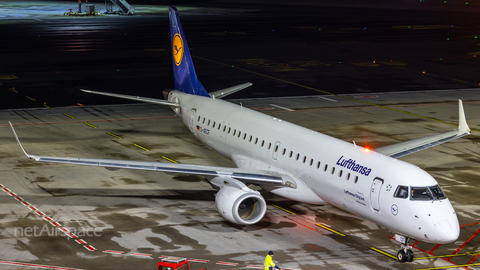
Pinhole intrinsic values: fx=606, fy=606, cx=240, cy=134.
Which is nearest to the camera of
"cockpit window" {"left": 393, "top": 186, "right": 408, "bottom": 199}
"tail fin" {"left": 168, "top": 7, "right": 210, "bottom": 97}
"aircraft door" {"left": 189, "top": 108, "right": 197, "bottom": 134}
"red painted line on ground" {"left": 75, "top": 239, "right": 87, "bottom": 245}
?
"cockpit window" {"left": 393, "top": 186, "right": 408, "bottom": 199}

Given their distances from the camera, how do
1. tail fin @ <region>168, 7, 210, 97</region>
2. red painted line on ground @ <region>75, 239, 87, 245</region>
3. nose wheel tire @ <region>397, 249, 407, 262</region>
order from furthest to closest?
tail fin @ <region>168, 7, 210, 97</region>, red painted line on ground @ <region>75, 239, 87, 245</region>, nose wheel tire @ <region>397, 249, 407, 262</region>

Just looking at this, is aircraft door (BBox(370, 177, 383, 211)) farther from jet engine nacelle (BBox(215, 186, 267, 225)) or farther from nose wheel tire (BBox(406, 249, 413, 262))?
jet engine nacelle (BBox(215, 186, 267, 225))

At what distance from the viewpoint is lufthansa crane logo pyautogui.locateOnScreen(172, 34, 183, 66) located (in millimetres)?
41250

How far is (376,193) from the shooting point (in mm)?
25047

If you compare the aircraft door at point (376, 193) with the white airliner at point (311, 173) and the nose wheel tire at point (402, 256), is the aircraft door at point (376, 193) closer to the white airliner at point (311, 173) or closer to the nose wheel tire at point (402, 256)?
the white airliner at point (311, 173)

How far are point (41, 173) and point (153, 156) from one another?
7.31 m

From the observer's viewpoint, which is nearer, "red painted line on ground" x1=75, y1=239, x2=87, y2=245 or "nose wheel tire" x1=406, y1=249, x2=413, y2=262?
"nose wheel tire" x1=406, y1=249, x2=413, y2=262

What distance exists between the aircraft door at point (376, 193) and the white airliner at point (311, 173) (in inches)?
1.6

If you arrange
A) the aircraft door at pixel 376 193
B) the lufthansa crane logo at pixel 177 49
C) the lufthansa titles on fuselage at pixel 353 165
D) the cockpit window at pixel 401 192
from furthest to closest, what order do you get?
the lufthansa crane logo at pixel 177 49
the lufthansa titles on fuselage at pixel 353 165
the aircraft door at pixel 376 193
the cockpit window at pixel 401 192

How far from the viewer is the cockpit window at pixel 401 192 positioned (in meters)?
24.1

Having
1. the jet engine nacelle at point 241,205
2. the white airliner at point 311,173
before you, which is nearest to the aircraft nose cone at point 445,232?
the white airliner at point 311,173

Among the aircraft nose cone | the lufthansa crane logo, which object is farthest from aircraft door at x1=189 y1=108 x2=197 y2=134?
the aircraft nose cone

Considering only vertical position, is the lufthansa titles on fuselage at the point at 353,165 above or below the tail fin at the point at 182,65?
below

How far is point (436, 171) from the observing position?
37531 millimetres
